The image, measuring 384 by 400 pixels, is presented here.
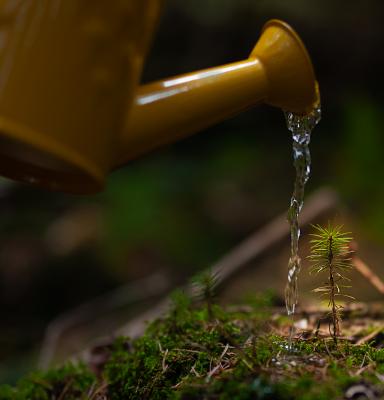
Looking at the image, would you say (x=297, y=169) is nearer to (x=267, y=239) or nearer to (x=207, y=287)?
(x=207, y=287)

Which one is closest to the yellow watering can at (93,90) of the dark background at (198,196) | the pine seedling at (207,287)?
the pine seedling at (207,287)

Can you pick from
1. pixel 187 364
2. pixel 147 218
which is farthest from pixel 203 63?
pixel 187 364

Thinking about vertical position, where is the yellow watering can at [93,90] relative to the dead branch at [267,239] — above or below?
below

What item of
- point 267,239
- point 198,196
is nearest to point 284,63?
point 267,239

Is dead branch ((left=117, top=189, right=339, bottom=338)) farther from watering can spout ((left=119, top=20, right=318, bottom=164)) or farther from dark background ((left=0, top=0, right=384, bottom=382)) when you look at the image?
watering can spout ((left=119, top=20, right=318, bottom=164))

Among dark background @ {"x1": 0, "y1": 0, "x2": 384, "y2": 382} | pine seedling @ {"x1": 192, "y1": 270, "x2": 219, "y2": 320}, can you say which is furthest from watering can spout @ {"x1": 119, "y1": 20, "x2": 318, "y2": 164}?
dark background @ {"x1": 0, "y1": 0, "x2": 384, "y2": 382}

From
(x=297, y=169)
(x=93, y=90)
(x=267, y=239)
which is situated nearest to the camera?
(x=93, y=90)

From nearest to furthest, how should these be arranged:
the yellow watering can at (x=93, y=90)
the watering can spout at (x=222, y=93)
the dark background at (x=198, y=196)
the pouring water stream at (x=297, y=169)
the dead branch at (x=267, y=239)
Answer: the yellow watering can at (x=93, y=90) < the watering can spout at (x=222, y=93) < the pouring water stream at (x=297, y=169) < the dead branch at (x=267, y=239) < the dark background at (x=198, y=196)

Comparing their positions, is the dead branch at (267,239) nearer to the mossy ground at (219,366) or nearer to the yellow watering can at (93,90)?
the mossy ground at (219,366)
